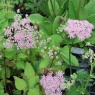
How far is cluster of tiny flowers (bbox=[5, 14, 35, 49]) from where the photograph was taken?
1707 millimetres

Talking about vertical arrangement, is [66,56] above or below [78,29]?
below

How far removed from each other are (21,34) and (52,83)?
0.99 ft

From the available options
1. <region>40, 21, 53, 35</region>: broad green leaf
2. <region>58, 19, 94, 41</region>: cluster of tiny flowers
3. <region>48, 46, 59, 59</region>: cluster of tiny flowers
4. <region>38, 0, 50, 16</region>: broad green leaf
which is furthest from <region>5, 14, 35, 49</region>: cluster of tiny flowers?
<region>38, 0, 50, 16</region>: broad green leaf

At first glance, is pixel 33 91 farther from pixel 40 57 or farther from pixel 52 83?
pixel 40 57

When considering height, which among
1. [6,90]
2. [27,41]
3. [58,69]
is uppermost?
[27,41]

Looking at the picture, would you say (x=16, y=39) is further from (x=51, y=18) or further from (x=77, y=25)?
(x=51, y=18)

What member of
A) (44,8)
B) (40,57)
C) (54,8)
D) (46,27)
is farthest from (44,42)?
(44,8)

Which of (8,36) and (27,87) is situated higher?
(8,36)

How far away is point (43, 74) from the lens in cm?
175

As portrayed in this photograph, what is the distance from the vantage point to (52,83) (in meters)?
1.66

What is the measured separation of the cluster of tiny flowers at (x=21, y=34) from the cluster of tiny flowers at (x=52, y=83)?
0.20m

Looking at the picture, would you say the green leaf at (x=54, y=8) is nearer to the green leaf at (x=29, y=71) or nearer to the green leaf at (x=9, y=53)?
the green leaf at (x=9, y=53)

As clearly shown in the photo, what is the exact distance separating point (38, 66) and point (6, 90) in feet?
1.08

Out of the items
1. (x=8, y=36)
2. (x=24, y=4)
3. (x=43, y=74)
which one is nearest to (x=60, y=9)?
(x=24, y=4)
